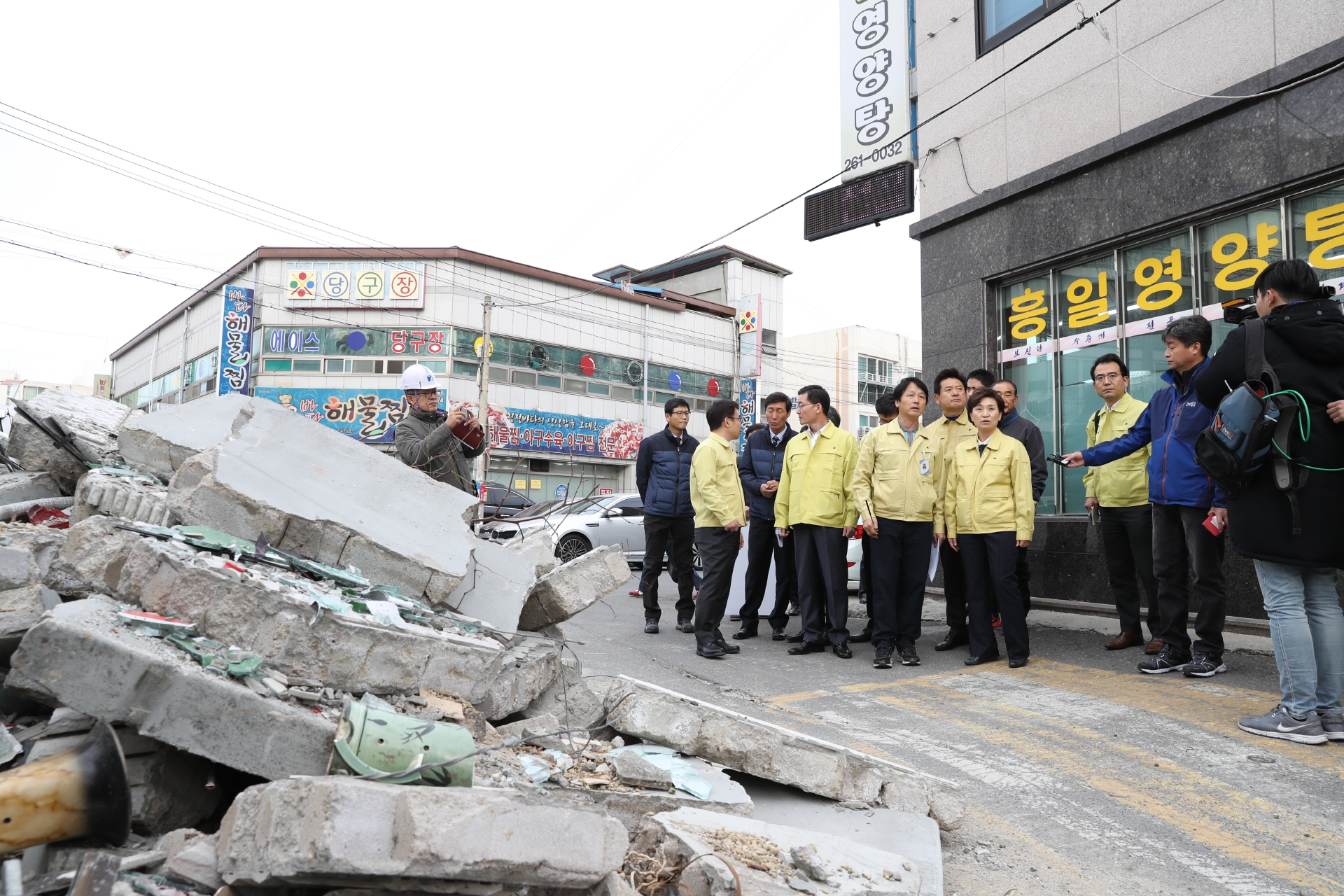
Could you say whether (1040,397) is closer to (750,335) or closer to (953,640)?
(953,640)

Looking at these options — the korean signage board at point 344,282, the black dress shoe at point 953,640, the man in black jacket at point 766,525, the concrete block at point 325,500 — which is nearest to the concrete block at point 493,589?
the concrete block at point 325,500

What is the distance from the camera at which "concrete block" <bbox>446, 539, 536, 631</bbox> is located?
4109mm

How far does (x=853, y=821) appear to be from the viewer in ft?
9.39

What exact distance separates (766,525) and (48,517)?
494 cm

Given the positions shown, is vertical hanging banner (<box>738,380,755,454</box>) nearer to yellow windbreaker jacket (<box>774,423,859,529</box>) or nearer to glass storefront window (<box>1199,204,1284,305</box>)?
glass storefront window (<box>1199,204,1284,305</box>)

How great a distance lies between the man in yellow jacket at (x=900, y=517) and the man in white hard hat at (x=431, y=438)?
8.93 ft

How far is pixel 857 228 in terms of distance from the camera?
10164mm

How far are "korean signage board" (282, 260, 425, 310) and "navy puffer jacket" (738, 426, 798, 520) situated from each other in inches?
905

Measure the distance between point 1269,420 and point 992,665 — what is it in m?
2.65

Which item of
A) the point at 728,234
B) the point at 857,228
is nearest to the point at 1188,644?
the point at 857,228

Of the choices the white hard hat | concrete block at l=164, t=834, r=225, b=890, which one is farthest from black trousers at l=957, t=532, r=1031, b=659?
A: concrete block at l=164, t=834, r=225, b=890

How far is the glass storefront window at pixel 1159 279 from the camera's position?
7.32 metres

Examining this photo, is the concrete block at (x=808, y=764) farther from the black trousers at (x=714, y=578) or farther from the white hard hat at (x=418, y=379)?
the white hard hat at (x=418, y=379)

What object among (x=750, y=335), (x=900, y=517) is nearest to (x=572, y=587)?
(x=900, y=517)
